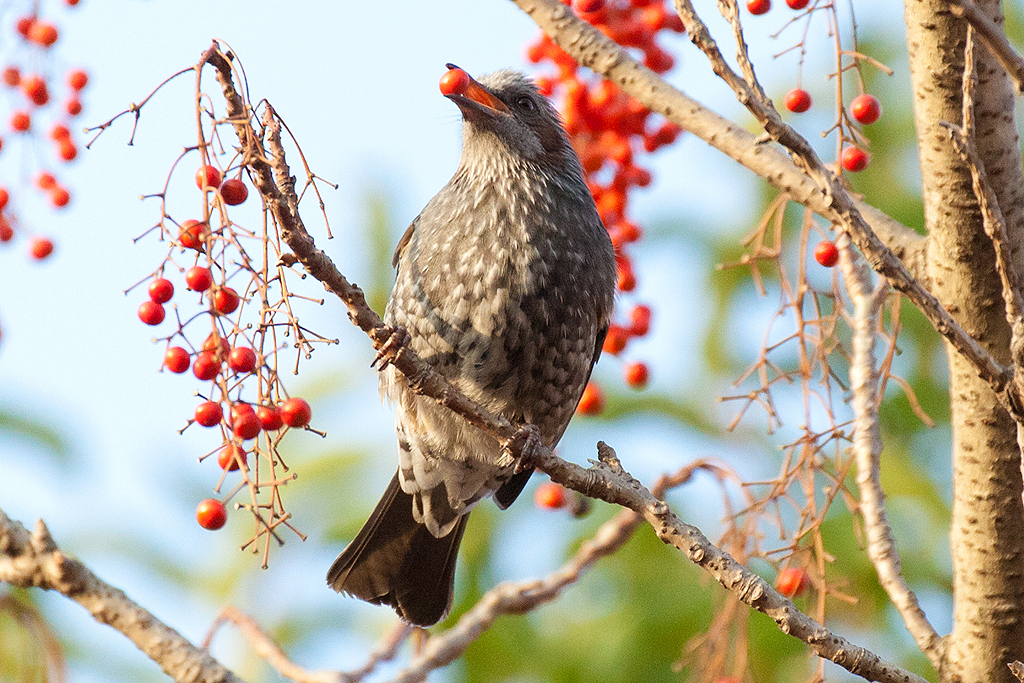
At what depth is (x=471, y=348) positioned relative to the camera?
316 cm

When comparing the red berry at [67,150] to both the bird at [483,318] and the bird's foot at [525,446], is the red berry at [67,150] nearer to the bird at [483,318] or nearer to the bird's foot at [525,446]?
the bird at [483,318]

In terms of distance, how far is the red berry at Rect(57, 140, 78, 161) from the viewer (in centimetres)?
339

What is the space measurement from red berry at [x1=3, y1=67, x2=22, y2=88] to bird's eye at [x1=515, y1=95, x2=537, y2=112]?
1.64 metres

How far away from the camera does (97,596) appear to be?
2.21 metres

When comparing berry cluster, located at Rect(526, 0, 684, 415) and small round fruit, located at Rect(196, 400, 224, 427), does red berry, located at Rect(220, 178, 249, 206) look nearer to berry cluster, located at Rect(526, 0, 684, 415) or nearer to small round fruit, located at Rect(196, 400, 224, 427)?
small round fruit, located at Rect(196, 400, 224, 427)

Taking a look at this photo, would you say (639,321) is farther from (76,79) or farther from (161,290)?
(76,79)

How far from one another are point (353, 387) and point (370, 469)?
1.79 feet

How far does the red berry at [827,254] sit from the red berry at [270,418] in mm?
1569

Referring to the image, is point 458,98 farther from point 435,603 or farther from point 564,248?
point 435,603

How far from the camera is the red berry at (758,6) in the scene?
2.77 meters

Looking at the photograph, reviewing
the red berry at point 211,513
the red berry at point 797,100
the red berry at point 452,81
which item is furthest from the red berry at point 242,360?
the red berry at point 797,100

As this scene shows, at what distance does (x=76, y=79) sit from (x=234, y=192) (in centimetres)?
177

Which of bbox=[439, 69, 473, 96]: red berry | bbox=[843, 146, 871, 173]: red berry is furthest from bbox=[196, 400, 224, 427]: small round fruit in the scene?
bbox=[843, 146, 871, 173]: red berry

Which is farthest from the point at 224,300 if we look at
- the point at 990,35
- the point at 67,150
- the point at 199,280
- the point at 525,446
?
the point at 67,150
